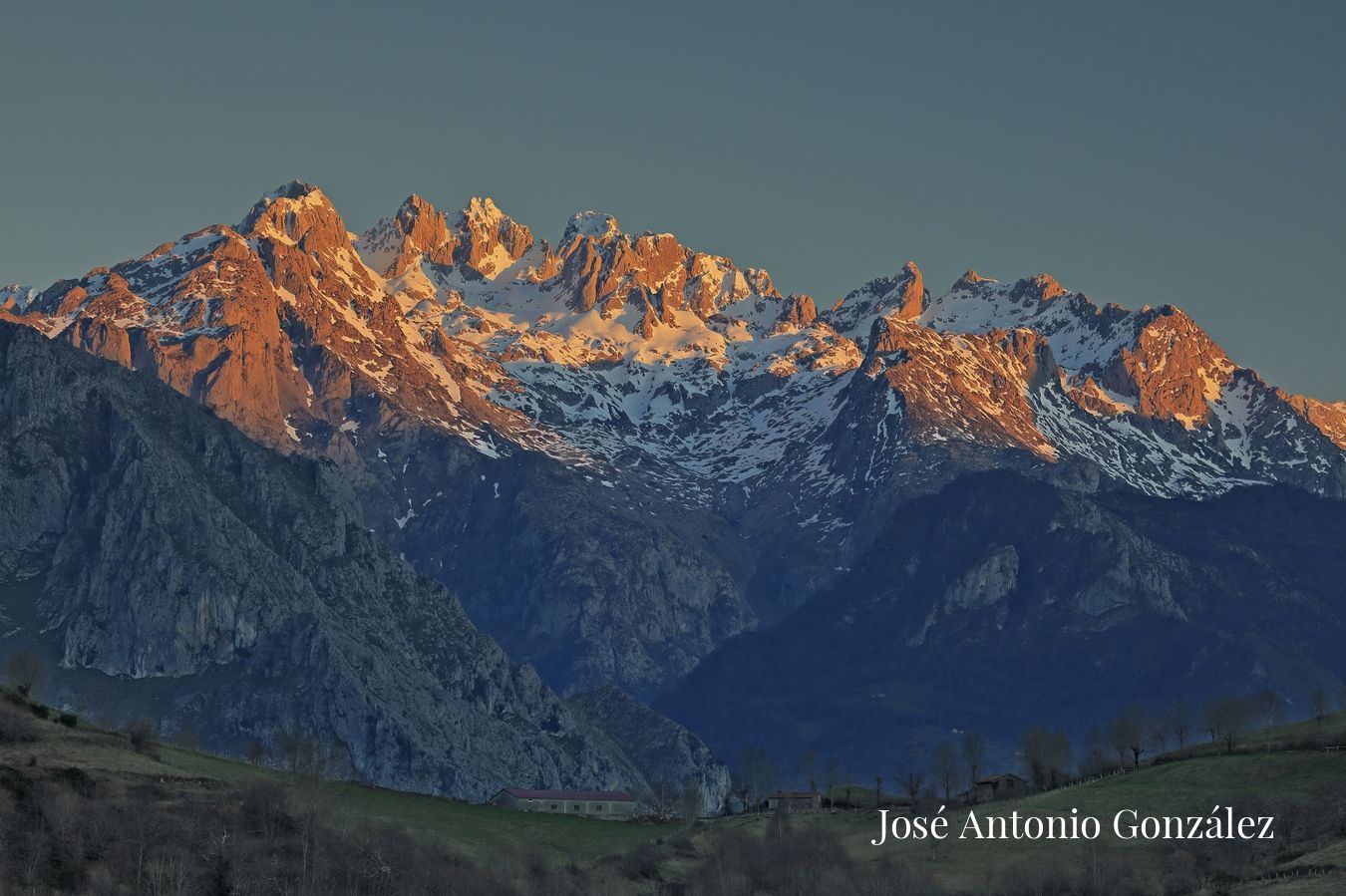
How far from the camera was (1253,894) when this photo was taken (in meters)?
193

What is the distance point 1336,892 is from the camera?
185m

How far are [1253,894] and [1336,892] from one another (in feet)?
31.6
